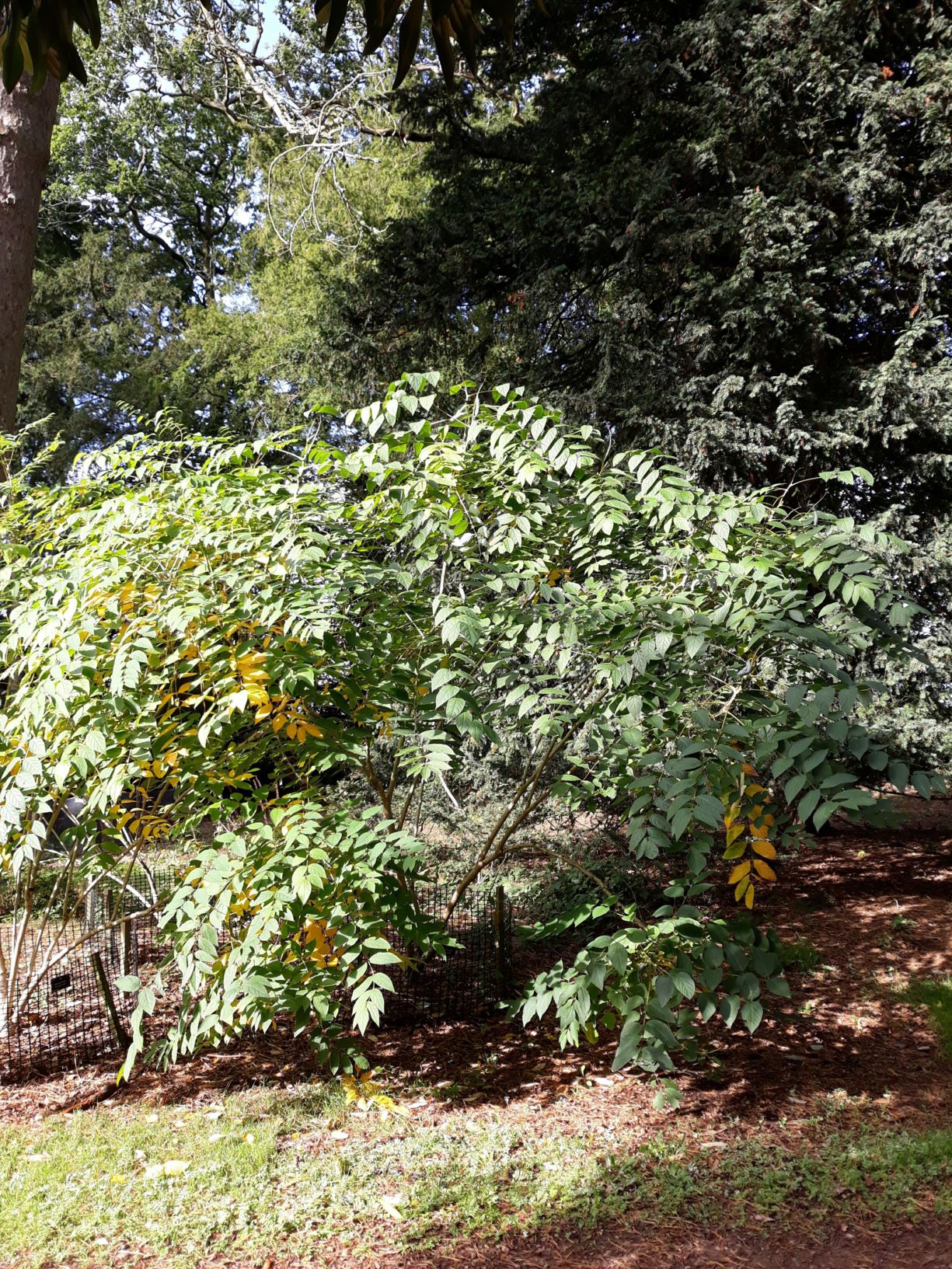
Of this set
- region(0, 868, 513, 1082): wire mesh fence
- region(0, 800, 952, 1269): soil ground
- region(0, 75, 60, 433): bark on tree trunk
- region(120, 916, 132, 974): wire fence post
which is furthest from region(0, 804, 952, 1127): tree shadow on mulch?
region(0, 75, 60, 433): bark on tree trunk

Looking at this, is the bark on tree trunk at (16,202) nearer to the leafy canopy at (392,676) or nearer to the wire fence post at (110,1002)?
the leafy canopy at (392,676)

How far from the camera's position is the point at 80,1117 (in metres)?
3.33

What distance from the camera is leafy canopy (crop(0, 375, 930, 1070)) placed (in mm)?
2684

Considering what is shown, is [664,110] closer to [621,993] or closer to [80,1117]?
[621,993]

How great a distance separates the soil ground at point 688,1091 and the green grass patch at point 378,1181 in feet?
0.21

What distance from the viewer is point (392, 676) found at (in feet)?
10.6

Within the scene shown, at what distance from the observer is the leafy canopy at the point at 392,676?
8.80ft

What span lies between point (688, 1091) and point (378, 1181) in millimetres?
1307

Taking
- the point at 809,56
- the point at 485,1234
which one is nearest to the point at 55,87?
the point at 809,56

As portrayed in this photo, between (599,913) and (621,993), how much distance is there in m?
0.32

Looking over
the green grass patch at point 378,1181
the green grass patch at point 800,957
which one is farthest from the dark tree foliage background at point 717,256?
the green grass patch at point 378,1181

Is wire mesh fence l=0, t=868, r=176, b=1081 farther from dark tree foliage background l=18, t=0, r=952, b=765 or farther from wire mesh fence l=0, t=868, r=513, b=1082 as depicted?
dark tree foliage background l=18, t=0, r=952, b=765

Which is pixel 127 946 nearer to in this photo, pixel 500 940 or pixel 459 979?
pixel 459 979

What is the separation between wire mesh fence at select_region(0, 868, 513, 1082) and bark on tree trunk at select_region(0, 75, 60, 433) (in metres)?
3.08
